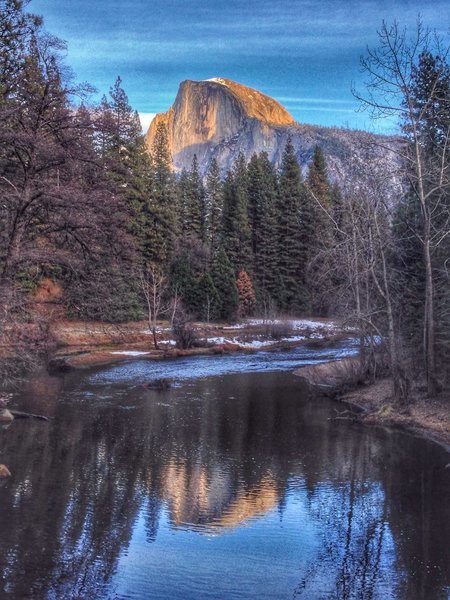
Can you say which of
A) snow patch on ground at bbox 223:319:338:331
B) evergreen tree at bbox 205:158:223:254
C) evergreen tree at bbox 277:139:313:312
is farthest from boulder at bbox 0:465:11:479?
evergreen tree at bbox 205:158:223:254

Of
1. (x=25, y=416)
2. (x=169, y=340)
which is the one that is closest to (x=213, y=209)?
(x=169, y=340)

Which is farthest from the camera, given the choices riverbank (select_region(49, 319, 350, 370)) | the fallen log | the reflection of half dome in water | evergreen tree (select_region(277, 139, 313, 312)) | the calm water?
evergreen tree (select_region(277, 139, 313, 312))

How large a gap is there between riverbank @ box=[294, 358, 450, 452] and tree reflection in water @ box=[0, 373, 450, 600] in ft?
3.25

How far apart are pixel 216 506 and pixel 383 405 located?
10.6m

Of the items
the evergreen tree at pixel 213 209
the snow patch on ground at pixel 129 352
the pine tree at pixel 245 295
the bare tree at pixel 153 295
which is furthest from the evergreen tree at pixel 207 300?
the snow patch on ground at pixel 129 352

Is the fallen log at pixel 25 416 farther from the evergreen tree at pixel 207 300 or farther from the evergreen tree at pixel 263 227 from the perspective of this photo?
the evergreen tree at pixel 263 227

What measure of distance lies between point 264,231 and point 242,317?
11734mm

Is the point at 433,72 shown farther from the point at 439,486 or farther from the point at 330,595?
the point at 330,595

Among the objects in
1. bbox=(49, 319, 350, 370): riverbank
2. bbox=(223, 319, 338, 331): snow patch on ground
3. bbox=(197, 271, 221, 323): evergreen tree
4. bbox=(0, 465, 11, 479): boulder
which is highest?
bbox=(197, 271, 221, 323): evergreen tree

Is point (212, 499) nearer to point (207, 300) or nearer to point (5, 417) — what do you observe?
point (5, 417)

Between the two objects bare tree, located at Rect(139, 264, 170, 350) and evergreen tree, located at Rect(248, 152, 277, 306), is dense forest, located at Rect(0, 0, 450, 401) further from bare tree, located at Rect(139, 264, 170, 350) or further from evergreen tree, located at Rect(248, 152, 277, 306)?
evergreen tree, located at Rect(248, 152, 277, 306)

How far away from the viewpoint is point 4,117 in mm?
14031

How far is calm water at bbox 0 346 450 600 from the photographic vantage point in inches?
370

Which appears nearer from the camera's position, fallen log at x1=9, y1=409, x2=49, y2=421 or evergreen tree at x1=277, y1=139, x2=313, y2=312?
fallen log at x1=9, y1=409, x2=49, y2=421
